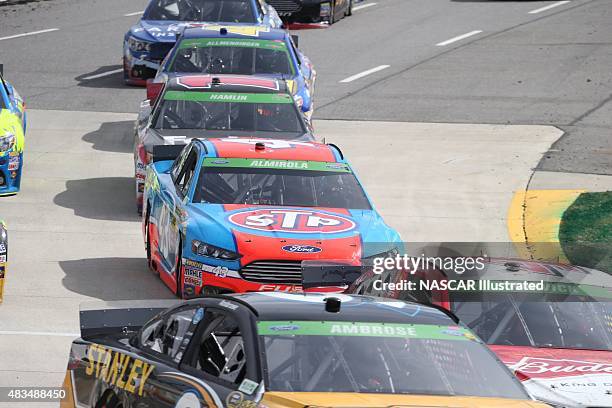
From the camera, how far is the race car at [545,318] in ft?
27.3

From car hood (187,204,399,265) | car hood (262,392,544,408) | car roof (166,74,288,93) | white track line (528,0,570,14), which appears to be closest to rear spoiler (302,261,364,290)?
car hood (187,204,399,265)

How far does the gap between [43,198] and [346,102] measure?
870 cm

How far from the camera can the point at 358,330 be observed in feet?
22.9

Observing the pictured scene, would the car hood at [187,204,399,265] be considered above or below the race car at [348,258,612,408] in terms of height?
below

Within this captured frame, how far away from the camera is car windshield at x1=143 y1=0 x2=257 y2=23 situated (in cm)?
2567

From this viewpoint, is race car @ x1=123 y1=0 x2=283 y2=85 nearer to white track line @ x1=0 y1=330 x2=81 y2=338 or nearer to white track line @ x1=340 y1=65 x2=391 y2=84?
white track line @ x1=340 y1=65 x2=391 y2=84

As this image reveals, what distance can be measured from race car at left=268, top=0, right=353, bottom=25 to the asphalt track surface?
0.55 m

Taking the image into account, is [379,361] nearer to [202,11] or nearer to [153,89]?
[153,89]

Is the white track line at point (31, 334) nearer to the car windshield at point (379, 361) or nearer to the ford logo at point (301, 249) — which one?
the ford logo at point (301, 249)

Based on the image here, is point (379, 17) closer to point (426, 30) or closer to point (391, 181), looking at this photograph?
point (426, 30)

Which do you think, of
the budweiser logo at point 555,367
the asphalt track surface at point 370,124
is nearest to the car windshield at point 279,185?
the asphalt track surface at point 370,124

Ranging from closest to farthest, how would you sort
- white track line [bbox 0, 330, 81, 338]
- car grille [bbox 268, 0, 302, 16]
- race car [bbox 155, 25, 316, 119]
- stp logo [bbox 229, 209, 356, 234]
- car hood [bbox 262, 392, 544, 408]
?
car hood [bbox 262, 392, 544, 408]
white track line [bbox 0, 330, 81, 338]
stp logo [bbox 229, 209, 356, 234]
race car [bbox 155, 25, 316, 119]
car grille [bbox 268, 0, 302, 16]

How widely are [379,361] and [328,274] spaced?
4.54 metres

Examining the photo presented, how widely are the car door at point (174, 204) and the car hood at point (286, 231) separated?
23 centimetres
